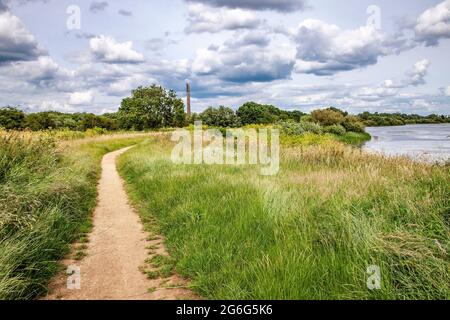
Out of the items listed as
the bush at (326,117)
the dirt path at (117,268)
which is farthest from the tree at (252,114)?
the dirt path at (117,268)

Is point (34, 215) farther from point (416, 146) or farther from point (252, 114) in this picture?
point (252, 114)

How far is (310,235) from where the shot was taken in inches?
203

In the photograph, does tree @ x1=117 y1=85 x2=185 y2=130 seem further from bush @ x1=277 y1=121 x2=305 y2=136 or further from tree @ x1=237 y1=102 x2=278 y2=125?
bush @ x1=277 y1=121 x2=305 y2=136

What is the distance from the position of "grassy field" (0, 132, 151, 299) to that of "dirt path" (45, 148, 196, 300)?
1.09 feet

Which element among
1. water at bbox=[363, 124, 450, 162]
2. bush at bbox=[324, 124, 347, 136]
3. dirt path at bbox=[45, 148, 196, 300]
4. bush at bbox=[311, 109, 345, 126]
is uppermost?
bush at bbox=[311, 109, 345, 126]

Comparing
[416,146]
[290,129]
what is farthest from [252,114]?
[290,129]

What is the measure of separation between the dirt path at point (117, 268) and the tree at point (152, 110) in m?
56.9

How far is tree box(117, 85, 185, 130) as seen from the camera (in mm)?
64188

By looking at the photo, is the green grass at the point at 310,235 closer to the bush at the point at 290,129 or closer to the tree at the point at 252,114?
the bush at the point at 290,129

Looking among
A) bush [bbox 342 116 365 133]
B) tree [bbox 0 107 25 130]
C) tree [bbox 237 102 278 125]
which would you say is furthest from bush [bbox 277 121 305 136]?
tree [bbox 0 107 25 130]

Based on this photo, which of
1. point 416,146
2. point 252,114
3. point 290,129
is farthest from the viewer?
point 252,114

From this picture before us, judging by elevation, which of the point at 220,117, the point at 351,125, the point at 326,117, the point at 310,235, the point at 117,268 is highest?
the point at 220,117

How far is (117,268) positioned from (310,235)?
3101 millimetres
